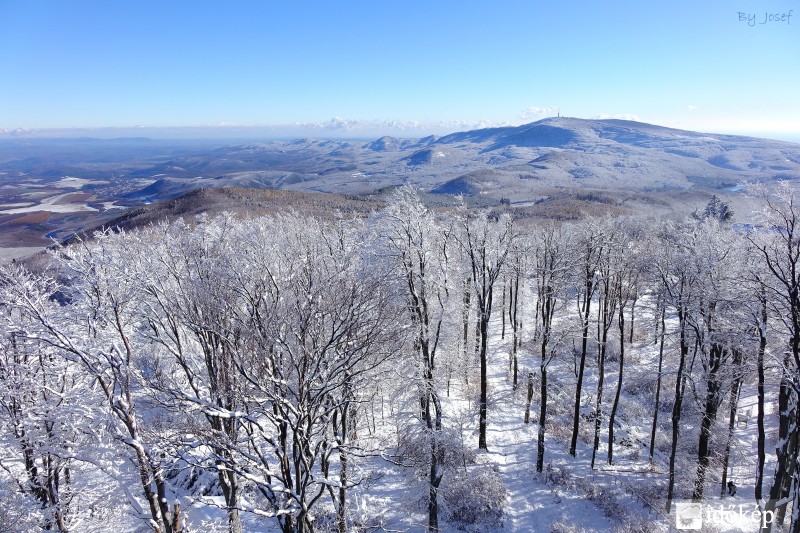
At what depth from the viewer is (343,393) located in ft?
32.5

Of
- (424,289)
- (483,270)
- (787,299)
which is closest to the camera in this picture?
(787,299)

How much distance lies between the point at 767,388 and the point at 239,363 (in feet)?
51.1

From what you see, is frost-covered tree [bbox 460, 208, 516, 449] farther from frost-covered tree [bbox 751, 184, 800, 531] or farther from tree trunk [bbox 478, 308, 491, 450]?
frost-covered tree [bbox 751, 184, 800, 531]

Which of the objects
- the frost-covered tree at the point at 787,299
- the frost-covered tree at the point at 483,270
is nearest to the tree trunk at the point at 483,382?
the frost-covered tree at the point at 483,270

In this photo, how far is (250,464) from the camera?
8.18m

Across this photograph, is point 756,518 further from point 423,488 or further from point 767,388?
point 423,488

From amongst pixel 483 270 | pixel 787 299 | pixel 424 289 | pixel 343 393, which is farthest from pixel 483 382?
A: pixel 787 299

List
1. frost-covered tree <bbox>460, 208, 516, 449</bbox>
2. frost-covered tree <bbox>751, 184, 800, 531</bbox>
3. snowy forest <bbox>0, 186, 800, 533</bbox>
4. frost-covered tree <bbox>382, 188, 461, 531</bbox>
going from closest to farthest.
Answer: snowy forest <bbox>0, 186, 800, 533</bbox> < frost-covered tree <bbox>751, 184, 800, 531</bbox> < frost-covered tree <bbox>382, 188, 461, 531</bbox> < frost-covered tree <bbox>460, 208, 516, 449</bbox>

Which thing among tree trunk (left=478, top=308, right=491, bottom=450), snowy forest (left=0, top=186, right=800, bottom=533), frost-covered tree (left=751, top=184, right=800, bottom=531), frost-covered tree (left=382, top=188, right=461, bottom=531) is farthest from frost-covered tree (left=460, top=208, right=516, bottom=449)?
frost-covered tree (left=751, top=184, right=800, bottom=531)

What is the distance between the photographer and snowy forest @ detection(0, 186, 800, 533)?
8.61 meters

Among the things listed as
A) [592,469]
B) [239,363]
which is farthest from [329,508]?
[592,469]

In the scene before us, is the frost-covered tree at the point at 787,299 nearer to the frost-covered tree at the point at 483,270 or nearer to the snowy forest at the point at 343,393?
the snowy forest at the point at 343,393

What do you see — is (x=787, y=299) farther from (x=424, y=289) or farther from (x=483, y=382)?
(x=483, y=382)

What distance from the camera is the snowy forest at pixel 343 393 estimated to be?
8.61 metres
